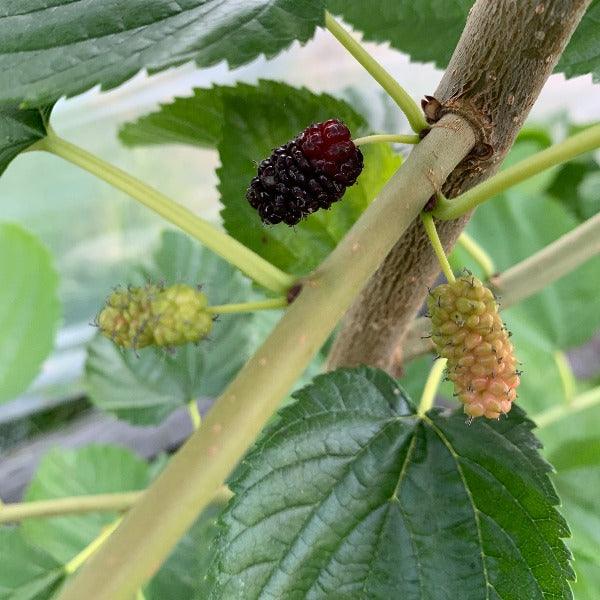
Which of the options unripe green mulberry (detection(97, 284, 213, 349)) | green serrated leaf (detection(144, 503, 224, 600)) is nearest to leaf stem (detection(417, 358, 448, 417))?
unripe green mulberry (detection(97, 284, 213, 349))

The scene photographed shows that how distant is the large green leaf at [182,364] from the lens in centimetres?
58

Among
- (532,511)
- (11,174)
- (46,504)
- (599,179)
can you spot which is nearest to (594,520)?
(532,511)

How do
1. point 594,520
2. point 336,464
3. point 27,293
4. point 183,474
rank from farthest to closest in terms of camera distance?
point 27,293, point 594,520, point 336,464, point 183,474

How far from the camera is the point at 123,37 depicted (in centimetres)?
24

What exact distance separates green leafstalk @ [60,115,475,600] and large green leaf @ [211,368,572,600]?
8 centimetres

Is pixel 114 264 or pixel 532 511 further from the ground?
pixel 114 264

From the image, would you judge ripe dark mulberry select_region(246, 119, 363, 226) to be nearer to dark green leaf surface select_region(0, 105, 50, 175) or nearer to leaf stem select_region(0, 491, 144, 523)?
dark green leaf surface select_region(0, 105, 50, 175)

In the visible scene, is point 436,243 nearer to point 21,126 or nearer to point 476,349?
point 476,349

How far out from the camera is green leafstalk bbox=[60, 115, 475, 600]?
0.61ft

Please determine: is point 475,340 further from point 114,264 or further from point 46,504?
point 114,264

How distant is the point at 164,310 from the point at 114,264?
1.02 m

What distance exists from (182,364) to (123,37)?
0.37 metres

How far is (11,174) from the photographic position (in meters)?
1.05

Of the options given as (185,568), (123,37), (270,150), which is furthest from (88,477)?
(123,37)
